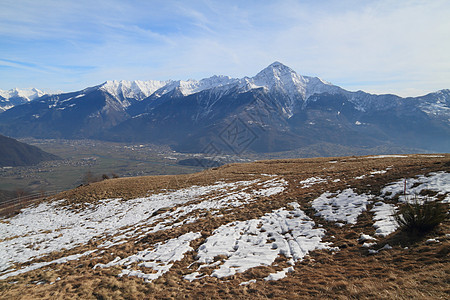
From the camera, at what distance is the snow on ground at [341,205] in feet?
45.7

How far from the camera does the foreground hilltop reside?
820 cm

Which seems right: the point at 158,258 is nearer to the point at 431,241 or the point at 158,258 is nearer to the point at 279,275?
the point at 279,275

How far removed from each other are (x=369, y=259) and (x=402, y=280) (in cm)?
210

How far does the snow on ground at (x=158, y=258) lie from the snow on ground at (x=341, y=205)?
30.2 ft

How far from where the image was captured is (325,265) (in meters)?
9.52

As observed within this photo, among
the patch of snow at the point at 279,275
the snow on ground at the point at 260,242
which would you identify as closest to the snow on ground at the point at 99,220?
the snow on ground at the point at 260,242

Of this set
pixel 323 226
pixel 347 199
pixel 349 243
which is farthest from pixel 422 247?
pixel 347 199

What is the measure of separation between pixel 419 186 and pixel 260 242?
1234cm

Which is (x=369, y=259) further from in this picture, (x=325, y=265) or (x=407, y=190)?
(x=407, y=190)

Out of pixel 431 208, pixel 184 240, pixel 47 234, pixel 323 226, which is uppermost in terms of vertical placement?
pixel 431 208

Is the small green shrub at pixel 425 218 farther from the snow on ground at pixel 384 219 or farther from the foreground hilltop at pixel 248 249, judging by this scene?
the snow on ground at pixel 384 219

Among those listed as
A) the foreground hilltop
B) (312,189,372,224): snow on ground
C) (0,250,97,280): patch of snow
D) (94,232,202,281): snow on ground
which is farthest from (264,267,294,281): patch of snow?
(0,250,97,280): patch of snow

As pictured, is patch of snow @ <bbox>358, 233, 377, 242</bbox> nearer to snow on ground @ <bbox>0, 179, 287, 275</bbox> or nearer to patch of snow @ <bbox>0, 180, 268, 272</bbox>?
snow on ground @ <bbox>0, 179, 287, 275</bbox>

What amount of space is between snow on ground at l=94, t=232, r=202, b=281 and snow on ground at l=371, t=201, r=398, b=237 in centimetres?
1076
